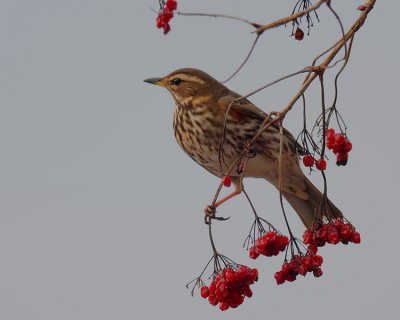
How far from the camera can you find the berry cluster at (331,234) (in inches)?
112

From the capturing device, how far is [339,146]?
306cm

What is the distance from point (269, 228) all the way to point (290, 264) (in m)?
0.22

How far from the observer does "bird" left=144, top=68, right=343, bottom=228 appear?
410 cm

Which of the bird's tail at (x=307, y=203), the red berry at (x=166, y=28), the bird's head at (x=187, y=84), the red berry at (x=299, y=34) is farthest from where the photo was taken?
the bird's tail at (x=307, y=203)

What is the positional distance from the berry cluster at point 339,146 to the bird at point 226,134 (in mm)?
922

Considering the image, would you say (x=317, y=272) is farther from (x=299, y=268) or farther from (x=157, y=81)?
(x=157, y=81)

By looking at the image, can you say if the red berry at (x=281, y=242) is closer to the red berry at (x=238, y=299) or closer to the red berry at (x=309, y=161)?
the red berry at (x=238, y=299)

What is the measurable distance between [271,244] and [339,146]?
73 centimetres

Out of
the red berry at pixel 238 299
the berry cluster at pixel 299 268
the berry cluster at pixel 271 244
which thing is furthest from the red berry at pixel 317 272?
the red berry at pixel 238 299

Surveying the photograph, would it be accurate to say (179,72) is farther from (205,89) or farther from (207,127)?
(207,127)

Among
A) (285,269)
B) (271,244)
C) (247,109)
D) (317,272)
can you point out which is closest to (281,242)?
(271,244)

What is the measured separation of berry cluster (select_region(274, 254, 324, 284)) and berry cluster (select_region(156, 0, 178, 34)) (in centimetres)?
138

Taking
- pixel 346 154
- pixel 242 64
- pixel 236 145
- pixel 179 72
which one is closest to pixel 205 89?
pixel 179 72

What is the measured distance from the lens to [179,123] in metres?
4.39
